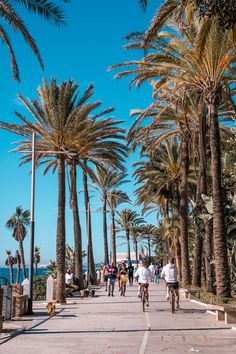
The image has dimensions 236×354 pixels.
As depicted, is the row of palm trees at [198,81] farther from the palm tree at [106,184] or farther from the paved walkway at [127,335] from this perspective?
the palm tree at [106,184]

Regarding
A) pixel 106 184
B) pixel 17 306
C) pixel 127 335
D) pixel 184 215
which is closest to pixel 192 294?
pixel 17 306

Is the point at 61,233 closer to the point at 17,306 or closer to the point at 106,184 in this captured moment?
the point at 17,306

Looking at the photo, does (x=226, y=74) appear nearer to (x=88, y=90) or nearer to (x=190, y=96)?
(x=190, y=96)

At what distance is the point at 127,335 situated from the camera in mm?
11461

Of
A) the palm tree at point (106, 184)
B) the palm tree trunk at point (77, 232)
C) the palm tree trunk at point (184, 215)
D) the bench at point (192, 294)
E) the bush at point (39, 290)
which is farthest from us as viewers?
the palm tree at point (106, 184)

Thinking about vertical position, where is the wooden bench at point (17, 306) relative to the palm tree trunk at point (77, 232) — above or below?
below

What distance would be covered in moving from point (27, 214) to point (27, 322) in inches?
3226

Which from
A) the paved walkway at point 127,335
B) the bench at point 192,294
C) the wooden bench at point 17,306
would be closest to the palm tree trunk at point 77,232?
the bench at point 192,294

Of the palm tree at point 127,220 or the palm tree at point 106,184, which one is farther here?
the palm tree at point 127,220

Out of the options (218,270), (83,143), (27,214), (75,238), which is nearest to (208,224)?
(218,270)

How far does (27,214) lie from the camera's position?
3752 inches

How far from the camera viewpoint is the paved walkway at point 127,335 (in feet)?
31.6

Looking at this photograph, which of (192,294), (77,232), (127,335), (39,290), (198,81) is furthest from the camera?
(77,232)

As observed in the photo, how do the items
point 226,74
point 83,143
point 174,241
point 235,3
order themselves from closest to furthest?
point 235,3 < point 226,74 < point 83,143 < point 174,241
